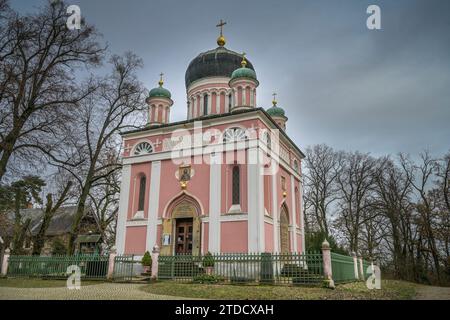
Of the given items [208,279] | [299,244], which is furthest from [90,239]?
[208,279]

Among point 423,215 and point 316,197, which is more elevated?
point 316,197

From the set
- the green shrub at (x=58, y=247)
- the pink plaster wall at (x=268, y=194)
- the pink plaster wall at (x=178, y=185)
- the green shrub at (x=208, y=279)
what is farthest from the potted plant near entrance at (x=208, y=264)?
the green shrub at (x=58, y=247)

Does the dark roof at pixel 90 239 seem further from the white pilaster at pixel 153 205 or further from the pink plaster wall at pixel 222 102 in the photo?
the pink plaster wall at pixel 222 102

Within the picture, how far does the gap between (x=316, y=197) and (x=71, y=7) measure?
24.5 m

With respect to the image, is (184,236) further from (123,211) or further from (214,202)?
(123,211)

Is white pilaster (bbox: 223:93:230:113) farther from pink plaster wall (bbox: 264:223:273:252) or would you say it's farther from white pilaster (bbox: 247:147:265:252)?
pink plaster wall (bbox: 264:223:273:252)

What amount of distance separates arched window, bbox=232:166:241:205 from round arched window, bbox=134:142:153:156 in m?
5.45

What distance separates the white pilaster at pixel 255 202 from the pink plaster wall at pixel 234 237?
1.05 feet

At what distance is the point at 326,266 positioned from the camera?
1213 cm

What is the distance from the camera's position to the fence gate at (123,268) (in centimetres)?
1538

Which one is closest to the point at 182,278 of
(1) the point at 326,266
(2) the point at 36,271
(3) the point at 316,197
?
(1) the point at 326,266

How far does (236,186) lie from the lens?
1794 centimetres

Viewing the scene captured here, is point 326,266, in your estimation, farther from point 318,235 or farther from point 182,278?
point 318,235

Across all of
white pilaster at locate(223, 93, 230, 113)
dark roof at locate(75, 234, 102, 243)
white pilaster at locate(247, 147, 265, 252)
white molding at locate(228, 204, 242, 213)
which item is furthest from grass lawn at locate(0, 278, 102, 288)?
white pilaster at locate(223, 93, 230, 113)
